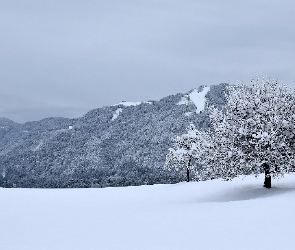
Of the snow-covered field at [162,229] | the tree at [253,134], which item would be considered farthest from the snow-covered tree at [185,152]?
the snow-covered field at [162,229]

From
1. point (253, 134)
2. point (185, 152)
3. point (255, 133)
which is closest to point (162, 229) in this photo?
point (253, 134)

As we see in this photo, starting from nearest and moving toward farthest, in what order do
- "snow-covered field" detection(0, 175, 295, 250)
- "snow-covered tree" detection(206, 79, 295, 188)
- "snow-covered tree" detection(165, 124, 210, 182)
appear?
"snow-covered field" detection(0, 175, 295, 250), "snow-covered tree" detection(206, 79, 295, 188), "snow-covered tree" detection(165, 124, 210, 182)

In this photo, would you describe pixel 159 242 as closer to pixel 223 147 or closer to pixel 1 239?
pixel 1 239

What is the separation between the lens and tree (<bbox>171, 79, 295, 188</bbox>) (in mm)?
28312

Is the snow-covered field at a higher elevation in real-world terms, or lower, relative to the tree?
lower

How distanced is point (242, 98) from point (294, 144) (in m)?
5.51

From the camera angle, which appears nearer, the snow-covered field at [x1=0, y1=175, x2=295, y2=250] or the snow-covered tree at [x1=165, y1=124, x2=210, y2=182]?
the snow-covered field at [x1=0, y1=175, x2=295, y2=250]

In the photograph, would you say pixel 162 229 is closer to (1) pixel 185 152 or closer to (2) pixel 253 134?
(2) pixel 253 134

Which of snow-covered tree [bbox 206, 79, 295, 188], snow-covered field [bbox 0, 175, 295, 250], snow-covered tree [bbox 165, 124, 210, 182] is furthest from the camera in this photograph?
snow-covered tree [bbox 165, 124, 210, 182]

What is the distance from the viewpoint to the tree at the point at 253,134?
2831 centimetres

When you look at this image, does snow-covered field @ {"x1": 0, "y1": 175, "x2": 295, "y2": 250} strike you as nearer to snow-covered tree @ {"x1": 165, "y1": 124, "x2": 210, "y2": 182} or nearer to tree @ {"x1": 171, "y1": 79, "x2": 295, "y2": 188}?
tree @ {"x1": 171, "y1": 79, "x2": 295, "y2": 188}

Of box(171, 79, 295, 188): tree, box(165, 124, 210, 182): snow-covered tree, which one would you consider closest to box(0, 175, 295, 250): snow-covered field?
box(171, 79, 295, 188): tree

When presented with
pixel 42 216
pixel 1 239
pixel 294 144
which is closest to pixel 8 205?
pixel 42 216

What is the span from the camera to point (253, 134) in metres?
27.6
